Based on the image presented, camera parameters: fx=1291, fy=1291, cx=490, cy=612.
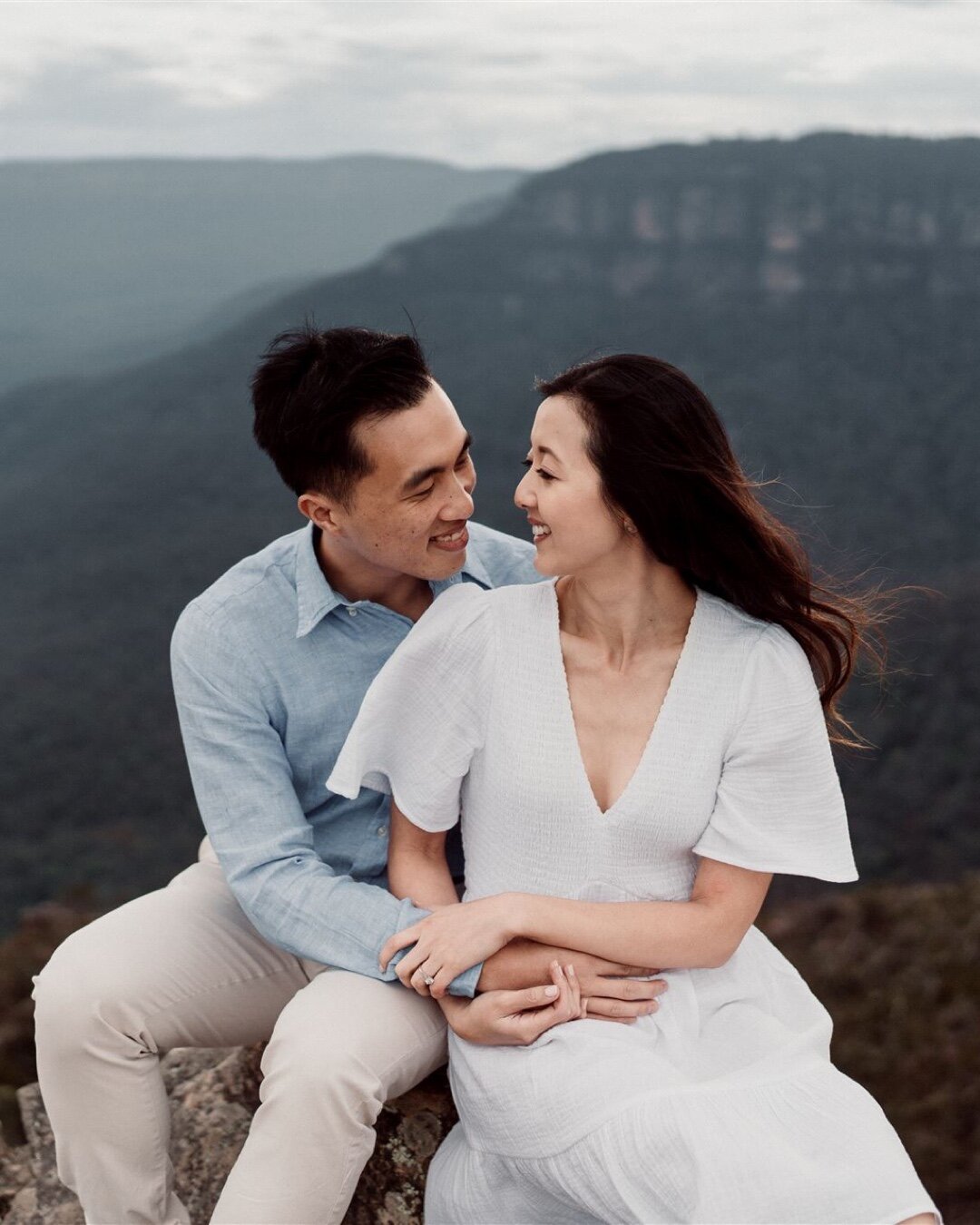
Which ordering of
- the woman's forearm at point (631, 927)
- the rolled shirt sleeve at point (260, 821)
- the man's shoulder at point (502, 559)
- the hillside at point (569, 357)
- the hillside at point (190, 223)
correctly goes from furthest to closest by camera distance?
the hillside at point (190, 223)
the hillside at point (569, 357)
the man's shoulder at point (502, 559)
the rolled shirt sleeve at point (260, 821)
the woman's forearm at point (631, 927)

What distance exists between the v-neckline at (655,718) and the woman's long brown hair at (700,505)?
0.32ft

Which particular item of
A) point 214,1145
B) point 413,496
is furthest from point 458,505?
point 214,1145

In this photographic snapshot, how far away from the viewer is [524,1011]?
6.64ft

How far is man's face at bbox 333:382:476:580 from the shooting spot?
2352 mm

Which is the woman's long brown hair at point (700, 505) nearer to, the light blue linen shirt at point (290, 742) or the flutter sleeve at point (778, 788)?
the flutter sleeve at point (778, 788)

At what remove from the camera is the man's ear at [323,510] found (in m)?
2.44

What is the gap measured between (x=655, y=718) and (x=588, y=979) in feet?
1.42

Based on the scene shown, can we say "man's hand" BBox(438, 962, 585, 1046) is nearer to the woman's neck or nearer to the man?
the man

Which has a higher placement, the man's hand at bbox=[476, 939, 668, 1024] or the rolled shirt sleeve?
the rolled shirt sleeve

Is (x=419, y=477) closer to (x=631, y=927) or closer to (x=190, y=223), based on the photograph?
(x=631, y=927)

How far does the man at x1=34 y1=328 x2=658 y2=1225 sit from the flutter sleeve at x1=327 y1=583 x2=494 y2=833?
6.6 inches

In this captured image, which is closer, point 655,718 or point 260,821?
point 655,718

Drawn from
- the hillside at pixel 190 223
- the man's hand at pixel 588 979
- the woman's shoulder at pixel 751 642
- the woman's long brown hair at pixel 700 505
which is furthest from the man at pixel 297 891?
the hillside at pixel 190 223

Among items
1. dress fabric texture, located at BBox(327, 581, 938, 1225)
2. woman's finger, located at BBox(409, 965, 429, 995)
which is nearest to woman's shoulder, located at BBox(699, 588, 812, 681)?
dress fabric texture, located at BBox(327, 581, 938, 1225)
